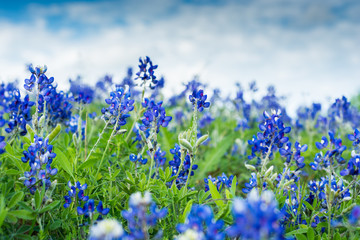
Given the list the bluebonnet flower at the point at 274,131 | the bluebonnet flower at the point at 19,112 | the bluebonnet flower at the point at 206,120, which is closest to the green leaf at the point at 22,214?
the bluebonnet flower at the point at 19,112

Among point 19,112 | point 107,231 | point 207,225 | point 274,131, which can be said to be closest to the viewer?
point 107,231

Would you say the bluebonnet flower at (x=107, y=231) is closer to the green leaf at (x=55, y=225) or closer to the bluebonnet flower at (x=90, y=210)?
the bluebonnet flower at (x=90, y=210)

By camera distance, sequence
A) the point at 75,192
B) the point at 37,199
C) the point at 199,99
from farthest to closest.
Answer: the point at 199,99
the point at 75,192
the point at 37,199

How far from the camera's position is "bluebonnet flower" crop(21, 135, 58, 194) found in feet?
7.97

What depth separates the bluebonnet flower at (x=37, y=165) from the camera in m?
2.43

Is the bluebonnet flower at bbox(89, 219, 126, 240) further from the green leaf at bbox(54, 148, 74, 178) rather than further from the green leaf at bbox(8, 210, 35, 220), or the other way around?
the green leaf at bbox(54, 148, 74, 178)

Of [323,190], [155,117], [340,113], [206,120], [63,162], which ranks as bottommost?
[323,190]

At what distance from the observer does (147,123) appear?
114 inches

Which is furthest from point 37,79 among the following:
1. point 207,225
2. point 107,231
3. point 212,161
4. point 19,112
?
point 212,161

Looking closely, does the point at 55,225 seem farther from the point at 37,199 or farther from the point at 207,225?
the point at 207,225

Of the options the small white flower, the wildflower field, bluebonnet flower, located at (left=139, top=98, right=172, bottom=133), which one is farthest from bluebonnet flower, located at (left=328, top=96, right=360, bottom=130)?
the small white flower

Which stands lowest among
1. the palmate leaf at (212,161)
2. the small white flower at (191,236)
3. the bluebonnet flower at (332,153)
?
the small white flower at (191,236)

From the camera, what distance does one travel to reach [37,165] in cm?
243

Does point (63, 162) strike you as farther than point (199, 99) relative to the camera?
No
